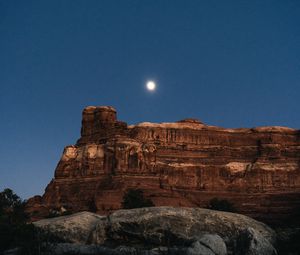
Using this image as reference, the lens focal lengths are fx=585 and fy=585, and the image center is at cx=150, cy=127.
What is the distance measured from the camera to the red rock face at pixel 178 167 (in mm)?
103312

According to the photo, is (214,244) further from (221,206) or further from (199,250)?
(221,206)

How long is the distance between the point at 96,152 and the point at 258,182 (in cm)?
3209

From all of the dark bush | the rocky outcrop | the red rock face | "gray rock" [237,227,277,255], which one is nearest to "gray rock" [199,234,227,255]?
"gray rock" [237,227,277,255]

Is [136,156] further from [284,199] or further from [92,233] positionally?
[92,233]

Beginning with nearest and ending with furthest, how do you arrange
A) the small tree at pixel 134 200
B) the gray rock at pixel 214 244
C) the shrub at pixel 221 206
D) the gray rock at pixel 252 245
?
the gray rock at pixel 214 244
the gray rock at pixel 252 245
the small tree at pixel 134 200
the shrub at pixel 221 206

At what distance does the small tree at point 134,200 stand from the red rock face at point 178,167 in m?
4.36

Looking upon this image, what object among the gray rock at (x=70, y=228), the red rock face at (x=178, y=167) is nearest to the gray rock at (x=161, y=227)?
the gray rock at (x=70, y=228)

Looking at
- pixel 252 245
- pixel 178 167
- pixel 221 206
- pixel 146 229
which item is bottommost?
pixel 252 245

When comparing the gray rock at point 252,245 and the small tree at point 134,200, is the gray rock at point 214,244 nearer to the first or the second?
the gray rock at point 252,245

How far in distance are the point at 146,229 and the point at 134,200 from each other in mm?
28074

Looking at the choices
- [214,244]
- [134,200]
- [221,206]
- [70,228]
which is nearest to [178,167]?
[221,206]

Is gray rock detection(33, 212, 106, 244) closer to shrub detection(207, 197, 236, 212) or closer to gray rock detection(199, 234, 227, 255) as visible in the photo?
gray rock detection(199, 234, 227, 255)

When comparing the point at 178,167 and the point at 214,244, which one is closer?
the point at 214,244

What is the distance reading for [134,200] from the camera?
289ft
